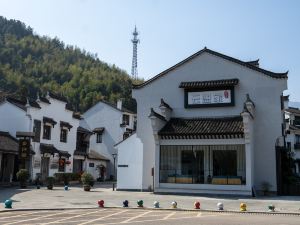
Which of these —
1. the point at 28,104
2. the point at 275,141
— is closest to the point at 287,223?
the point at 275,141

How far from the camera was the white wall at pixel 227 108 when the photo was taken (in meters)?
29.9

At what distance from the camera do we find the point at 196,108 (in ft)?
105

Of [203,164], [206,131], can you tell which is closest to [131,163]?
[203,164]

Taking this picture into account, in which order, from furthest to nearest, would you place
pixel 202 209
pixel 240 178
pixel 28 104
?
pixel 28 104
pixel 240 178
pixel 202 209

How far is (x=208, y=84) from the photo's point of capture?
31.4m

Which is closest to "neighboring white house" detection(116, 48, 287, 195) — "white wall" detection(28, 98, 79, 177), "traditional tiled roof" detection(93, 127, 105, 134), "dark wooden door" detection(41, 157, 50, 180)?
"white wall" detection(28, 98, 79, 177)

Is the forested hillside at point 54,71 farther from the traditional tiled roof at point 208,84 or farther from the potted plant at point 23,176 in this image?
the traditional tiled roof at point 208,84

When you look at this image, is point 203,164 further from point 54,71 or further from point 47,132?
point 54,71

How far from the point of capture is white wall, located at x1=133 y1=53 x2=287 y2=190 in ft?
98.0

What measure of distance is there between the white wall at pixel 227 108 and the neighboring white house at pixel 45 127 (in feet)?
37.8

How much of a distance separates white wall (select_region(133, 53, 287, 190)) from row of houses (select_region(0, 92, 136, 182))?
1136 cm

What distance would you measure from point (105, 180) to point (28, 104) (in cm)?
1838

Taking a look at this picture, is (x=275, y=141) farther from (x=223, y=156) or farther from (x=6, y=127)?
(x=6, y=127)

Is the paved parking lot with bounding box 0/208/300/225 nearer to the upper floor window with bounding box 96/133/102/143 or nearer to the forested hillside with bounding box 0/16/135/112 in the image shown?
the upper floor window with bounding box 96/133/102/143
